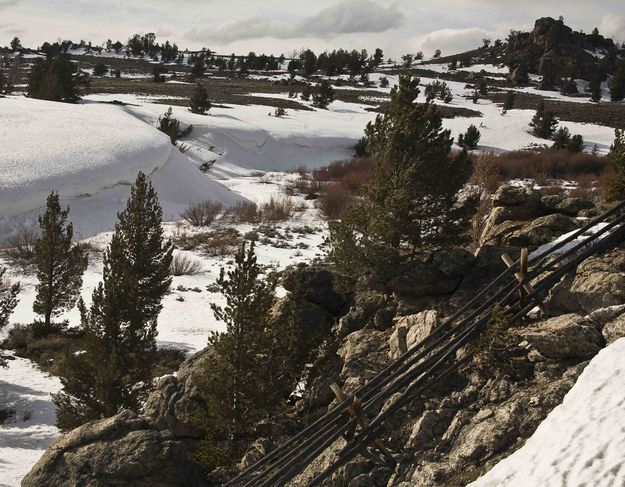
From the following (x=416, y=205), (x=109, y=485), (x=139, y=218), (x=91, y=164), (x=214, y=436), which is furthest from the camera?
(x=91, y=164)

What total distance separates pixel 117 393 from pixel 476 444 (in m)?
9.31

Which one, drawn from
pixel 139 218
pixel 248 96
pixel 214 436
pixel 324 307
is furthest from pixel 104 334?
pixel 248 96

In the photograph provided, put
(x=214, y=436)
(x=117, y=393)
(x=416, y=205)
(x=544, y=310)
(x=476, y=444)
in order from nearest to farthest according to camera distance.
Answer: (x=476, y=444) → (x=544, y=310) → (x=214, y=436) → (x=416, y=205) → (x=117, y=393)

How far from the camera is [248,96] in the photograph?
66062 mm

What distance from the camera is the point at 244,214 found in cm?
3158

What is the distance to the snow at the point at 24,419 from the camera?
38.0 ft

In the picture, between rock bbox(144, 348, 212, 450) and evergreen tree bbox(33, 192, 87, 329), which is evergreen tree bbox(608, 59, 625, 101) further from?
rock bbox(144, 348, 212, 450)

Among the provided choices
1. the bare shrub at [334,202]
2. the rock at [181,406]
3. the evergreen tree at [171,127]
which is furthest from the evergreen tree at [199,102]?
the rock at [181,406]

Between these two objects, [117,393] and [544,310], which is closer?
[544,310]

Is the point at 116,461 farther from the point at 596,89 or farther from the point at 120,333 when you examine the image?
the point at 596,89

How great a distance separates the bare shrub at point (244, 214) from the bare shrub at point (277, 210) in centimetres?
42

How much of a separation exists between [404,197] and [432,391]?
493 centimetres

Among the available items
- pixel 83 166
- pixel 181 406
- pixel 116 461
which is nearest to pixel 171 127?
pixel 83 166

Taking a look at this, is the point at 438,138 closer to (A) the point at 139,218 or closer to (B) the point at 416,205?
(B) the point at 416,205
